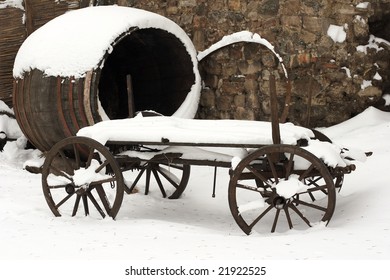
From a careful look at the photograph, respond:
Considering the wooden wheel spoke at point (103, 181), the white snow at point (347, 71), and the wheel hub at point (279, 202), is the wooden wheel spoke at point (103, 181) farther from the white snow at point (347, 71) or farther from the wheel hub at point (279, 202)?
the white snow at point (347, 71)

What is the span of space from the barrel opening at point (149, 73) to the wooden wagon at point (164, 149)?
0.18m

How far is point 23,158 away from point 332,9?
12.7ft

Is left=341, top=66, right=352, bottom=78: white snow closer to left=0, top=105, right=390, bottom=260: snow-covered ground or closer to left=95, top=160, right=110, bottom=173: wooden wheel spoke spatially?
left=0, top=105, right=390, bottom=260: snow-covered ground

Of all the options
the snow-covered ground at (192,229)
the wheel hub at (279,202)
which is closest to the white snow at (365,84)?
the snow-covered ground at (192,229)

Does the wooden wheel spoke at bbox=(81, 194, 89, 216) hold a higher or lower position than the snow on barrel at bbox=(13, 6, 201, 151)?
lower

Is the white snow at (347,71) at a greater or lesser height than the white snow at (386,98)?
greater

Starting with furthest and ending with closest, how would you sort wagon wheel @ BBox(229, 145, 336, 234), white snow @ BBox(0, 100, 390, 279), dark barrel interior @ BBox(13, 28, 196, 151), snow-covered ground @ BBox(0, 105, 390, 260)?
dark barrel interior @ BBox(13, 28, 196, 151) → wagon wheel @ BBox(229, 145, 336, 234) → snow-covered ground @ BBox(0, 105, 390, 260) → white snow @ BBox(0, 100, 390, 279)

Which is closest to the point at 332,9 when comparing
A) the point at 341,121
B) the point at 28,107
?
the point at 341,121

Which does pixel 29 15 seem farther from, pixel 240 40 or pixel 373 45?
pixel 373 45

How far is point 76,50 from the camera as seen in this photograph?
225 inches

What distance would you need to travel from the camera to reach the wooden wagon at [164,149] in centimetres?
385

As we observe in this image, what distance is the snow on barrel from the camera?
562 cm

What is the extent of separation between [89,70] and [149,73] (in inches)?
59.1

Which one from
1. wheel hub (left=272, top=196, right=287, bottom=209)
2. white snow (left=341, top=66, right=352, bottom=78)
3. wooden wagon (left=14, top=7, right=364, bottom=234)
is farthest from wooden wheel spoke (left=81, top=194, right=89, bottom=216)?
white snow (left=341, top=66, right=352, bottom=78)
